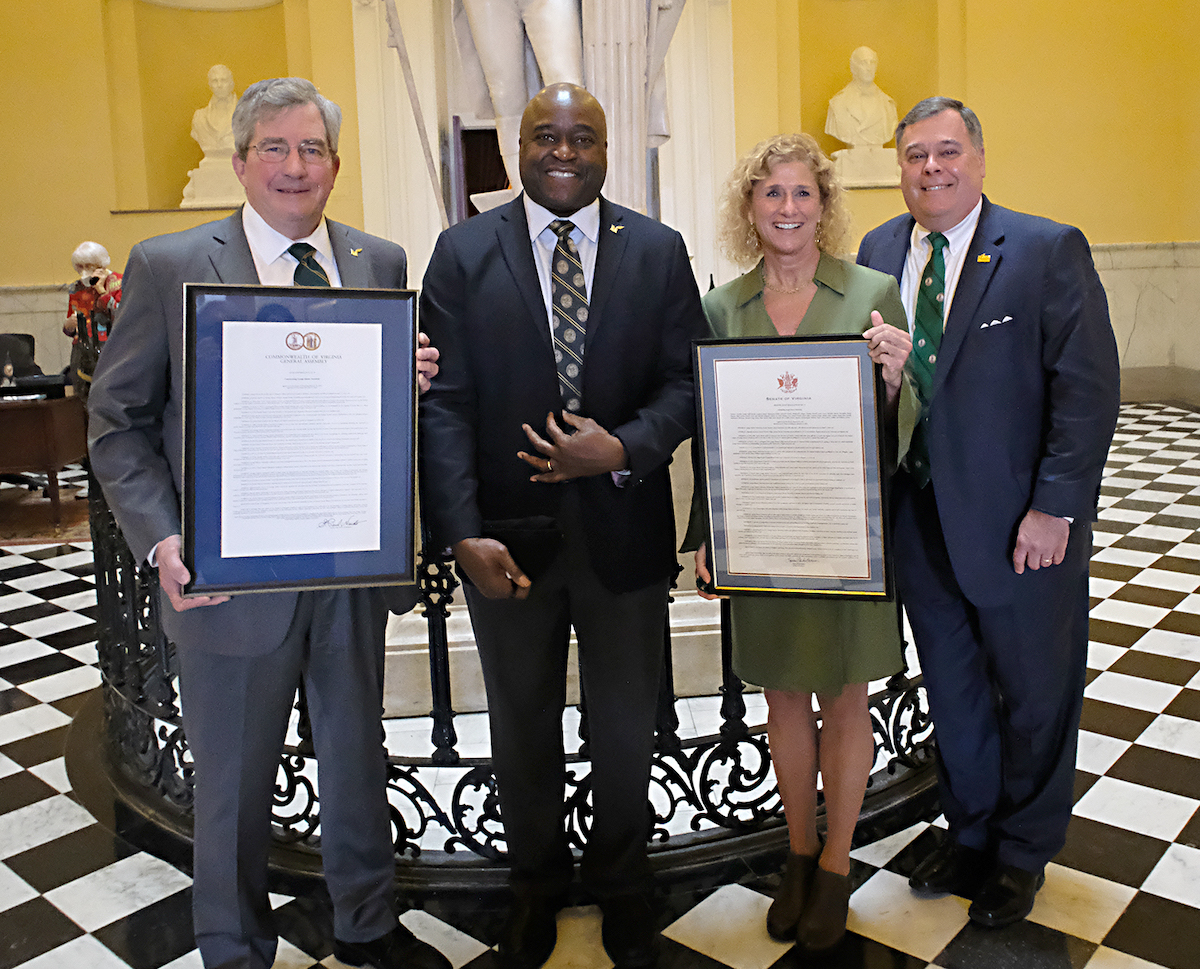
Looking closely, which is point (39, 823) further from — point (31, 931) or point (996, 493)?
point (996, 493)

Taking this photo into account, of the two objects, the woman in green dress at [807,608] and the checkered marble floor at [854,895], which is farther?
the checkered marble floor at [854,895]

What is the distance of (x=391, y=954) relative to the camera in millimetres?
2141

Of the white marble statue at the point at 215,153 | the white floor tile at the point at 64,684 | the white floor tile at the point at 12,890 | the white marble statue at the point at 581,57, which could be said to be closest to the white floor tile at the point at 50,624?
the white floor tile at the point at 64,684

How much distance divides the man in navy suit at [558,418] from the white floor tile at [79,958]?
107cm

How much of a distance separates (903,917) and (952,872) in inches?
7.2

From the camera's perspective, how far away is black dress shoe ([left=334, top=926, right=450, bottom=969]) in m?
2.13

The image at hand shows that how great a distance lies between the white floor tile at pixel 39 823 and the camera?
9.43ft

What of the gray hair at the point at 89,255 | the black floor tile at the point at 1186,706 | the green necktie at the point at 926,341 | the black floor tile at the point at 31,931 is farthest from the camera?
the gray hair at the point at 89,255

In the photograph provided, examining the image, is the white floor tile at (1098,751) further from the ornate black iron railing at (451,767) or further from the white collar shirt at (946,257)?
the white collar shirt at (946,257)

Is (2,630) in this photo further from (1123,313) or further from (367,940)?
(1123,313)

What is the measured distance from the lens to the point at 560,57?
3.23 meters

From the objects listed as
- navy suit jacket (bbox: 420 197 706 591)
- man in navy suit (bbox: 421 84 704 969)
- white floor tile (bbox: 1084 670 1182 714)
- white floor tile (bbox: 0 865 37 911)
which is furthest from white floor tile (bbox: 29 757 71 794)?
white floor tile (bbox: 1084 670 1182 714)

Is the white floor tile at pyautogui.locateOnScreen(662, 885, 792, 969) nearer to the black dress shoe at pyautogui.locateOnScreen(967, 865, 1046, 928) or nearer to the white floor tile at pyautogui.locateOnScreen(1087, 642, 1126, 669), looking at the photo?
the black dress shoe at pyautogui.locateOnScreen(967, 865, 1046, 928)

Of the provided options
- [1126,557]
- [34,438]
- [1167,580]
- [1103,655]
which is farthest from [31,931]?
[34,438]
